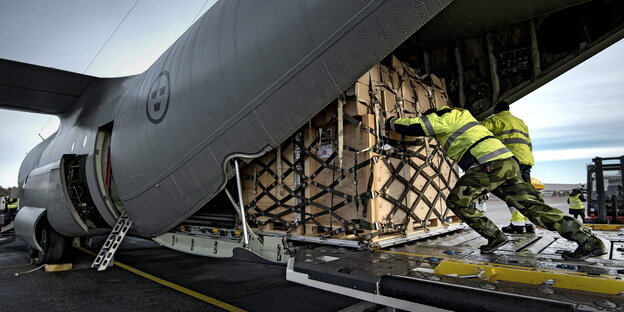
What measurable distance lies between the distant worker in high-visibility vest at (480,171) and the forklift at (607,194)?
8.27 meters

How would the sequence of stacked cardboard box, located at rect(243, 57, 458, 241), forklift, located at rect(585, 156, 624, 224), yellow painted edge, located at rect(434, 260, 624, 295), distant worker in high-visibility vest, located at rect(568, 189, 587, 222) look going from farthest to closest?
distant worker in high-visibility vest, located at rect(568, 189, 587, 222) < forklift, located at rect(585, 156, 624, 224) < stacked cardboard box, located at rect(243, 57, 458, 241) < yellow painted edge, located at rect(434, 260, 624, 295)

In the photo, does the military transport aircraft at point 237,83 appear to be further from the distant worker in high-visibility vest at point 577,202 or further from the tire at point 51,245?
the distant worker in high-visibility vest at point 577,202

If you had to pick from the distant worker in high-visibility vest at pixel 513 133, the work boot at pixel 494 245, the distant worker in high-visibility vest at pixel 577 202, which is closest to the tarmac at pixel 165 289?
the work boot at pixel 494 245

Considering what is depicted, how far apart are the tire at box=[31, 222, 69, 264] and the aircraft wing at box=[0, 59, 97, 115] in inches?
111

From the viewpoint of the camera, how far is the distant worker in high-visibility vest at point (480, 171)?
11.4 feet

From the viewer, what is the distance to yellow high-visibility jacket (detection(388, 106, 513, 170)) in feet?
11.8

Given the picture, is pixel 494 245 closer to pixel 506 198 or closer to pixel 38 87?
pixel 506 198

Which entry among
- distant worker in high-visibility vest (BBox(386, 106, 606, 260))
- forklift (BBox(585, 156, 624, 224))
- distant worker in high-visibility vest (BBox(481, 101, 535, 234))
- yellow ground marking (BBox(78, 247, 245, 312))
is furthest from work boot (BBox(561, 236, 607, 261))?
forklift (BBox(585, 156, 624, 224))

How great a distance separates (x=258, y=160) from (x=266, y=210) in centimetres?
72

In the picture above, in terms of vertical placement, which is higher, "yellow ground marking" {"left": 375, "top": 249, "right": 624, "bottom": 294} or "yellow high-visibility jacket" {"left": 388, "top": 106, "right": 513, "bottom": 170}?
"yellow high-visibility jacket" {"left": 388, "top": 106, "right": 513, "bottom": 170}

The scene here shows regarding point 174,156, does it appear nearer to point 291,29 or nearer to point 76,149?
point 291,29

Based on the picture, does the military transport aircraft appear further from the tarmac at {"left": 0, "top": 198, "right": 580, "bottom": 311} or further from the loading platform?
the loading platform

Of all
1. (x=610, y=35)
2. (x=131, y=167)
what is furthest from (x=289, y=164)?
(x=610, y=35)

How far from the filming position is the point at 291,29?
3357 mm
